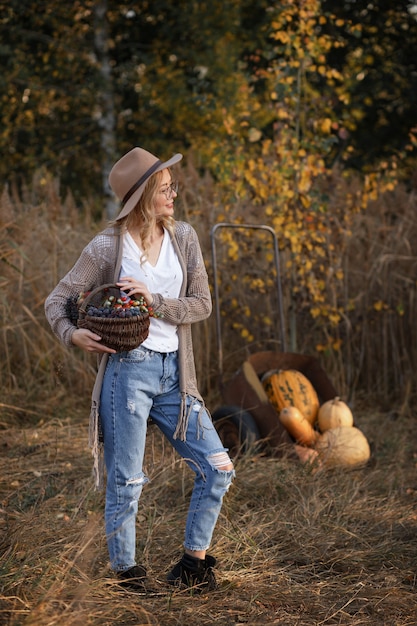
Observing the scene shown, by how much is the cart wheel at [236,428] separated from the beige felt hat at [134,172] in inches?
76.8

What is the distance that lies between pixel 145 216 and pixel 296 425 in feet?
7.15

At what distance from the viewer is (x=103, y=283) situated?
119 inches

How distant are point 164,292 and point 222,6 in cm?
1171

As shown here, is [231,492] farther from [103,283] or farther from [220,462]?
[103,283]

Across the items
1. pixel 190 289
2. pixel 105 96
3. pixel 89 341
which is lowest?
pixel 89 341

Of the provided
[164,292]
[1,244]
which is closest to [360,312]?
[1,244]

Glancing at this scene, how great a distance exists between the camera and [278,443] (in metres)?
4.68

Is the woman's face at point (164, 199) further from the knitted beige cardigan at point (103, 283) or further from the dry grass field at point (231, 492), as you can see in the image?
the dry grass field at point (231, 492)

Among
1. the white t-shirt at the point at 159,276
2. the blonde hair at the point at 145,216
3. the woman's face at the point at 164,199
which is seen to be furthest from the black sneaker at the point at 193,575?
the woman's face at the point at 164,199

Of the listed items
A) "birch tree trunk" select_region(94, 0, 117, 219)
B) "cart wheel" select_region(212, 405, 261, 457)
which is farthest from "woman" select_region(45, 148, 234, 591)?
"birch tree trunk" select_region(94, 0, 117, 219)

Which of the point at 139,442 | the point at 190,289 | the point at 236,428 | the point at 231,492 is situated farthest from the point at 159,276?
the point at 236,428

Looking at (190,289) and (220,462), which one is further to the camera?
(190,289)

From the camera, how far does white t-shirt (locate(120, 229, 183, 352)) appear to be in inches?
116

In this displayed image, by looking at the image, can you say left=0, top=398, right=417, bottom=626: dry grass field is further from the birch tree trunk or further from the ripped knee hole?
the birch tree trunk
